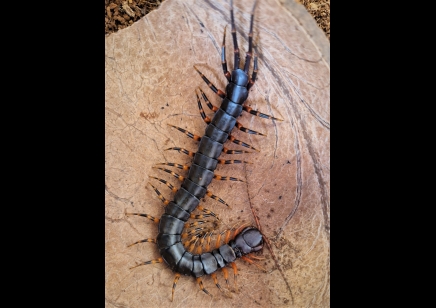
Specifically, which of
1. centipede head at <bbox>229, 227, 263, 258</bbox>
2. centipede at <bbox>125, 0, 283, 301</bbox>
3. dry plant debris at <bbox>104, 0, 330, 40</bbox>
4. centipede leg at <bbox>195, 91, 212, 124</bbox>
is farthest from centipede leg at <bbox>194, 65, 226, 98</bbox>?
centipede head at <bbox>229, 227, 263, 258</bbox>

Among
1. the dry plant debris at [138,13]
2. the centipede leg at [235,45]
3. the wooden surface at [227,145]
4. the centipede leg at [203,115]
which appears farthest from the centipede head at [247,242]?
the dry plant debris at [138,13]

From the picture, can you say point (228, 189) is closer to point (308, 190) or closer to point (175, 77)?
point (308, 190)

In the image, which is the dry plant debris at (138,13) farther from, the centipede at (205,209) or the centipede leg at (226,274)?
the centipede leg at (226,274)

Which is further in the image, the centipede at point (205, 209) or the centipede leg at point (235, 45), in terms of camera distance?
the centipede at point (205, 209)

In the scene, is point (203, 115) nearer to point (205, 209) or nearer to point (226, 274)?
point (205, 209)

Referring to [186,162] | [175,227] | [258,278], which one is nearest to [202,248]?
[175,227]

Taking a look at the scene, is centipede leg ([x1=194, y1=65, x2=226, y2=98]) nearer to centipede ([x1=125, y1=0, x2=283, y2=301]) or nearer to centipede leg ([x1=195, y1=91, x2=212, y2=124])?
centipede ([x1=125, y1=0, x2=283, y2=301])

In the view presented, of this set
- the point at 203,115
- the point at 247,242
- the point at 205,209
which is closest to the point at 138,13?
the point at 203,115
